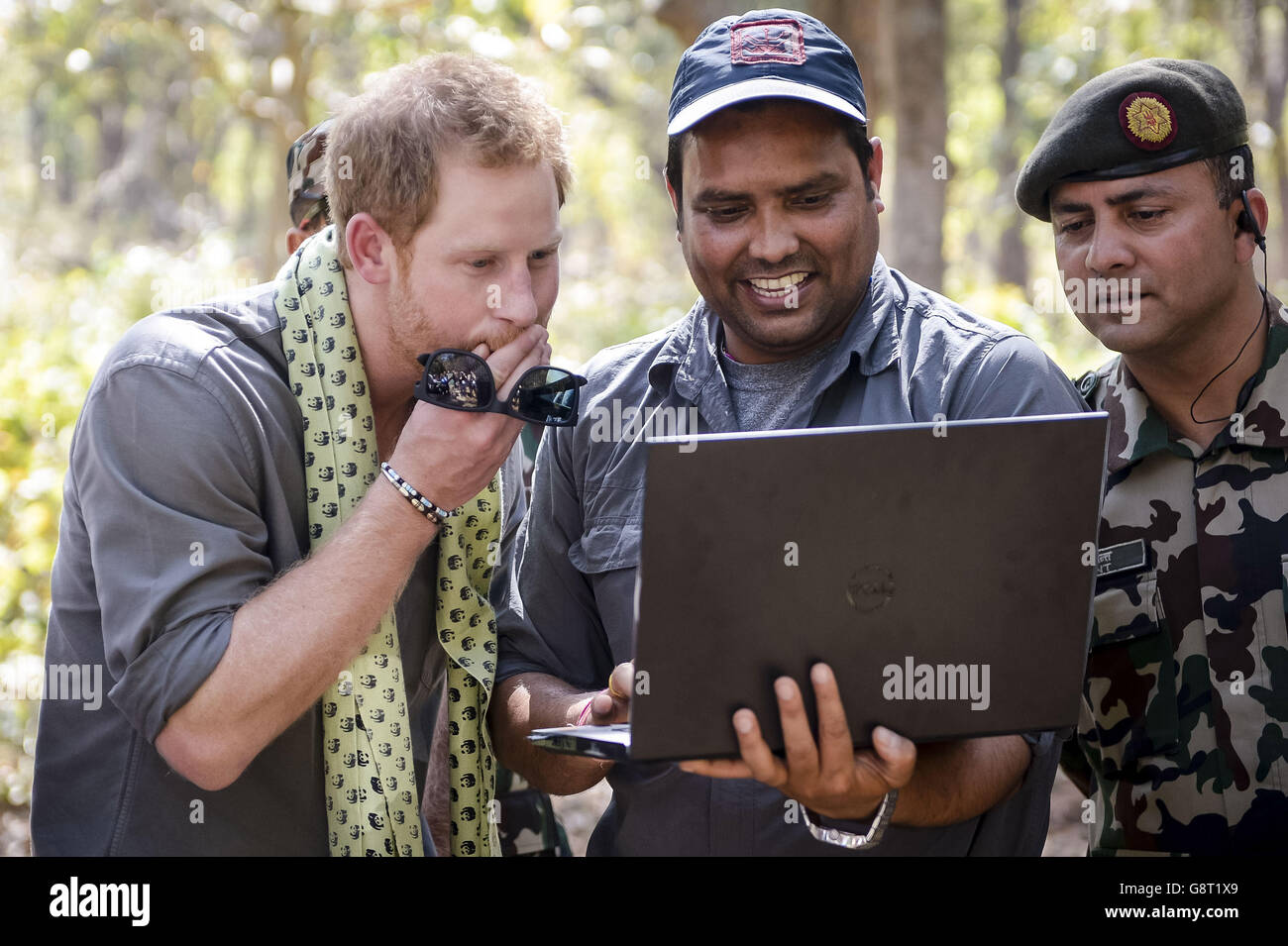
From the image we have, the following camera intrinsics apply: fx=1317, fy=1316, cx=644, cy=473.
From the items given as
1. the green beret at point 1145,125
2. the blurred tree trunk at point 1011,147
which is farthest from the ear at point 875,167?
the blurred tree trunk at point 1011,147

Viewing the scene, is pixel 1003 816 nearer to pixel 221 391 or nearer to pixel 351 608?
pixel 351 608

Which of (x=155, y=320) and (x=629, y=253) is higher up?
(x=629, y=253)

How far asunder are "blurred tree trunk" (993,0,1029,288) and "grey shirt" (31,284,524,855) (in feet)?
45.3

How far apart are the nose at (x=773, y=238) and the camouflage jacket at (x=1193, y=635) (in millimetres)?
904

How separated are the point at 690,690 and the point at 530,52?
10.1m

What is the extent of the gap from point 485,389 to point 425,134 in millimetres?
532

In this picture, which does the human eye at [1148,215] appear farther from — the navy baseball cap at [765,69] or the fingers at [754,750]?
the fingers at [754,750]

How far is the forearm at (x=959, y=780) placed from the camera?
7.50ft

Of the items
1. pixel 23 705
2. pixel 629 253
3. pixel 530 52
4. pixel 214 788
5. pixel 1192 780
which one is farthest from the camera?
pixel 629 253

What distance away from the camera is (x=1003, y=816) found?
2553mm

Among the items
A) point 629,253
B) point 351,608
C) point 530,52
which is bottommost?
point 351,608

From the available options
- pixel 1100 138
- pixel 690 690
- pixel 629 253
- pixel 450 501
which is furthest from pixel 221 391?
pixel 629 253

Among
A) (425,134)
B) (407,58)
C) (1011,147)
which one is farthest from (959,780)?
(1011,147)

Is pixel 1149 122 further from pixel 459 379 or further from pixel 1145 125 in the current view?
pixel 459 379
